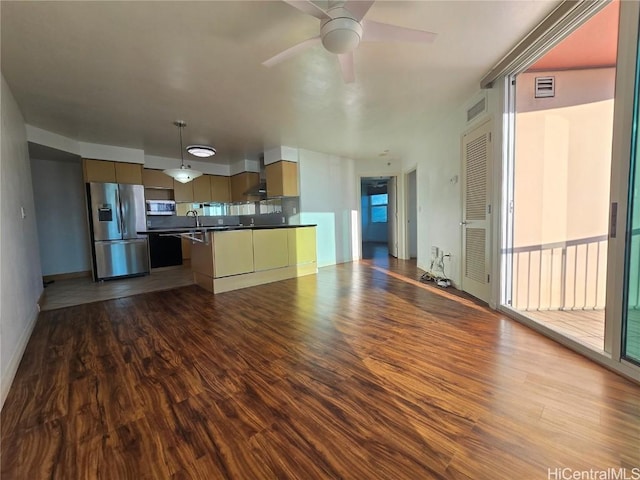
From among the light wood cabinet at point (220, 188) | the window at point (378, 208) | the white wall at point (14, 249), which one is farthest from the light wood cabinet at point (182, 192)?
the window at point (378, 208)

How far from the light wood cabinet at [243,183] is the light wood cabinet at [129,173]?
7.08 feet

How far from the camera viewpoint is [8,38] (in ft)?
6.94

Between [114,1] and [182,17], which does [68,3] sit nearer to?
[114,1]

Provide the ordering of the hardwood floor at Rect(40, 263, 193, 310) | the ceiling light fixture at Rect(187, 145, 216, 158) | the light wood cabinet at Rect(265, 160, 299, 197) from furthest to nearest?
the light wood cabinet at Rect(265, 160, 299, 197) → the ceiling light fixture at Rect(187, 145, 216, 158) → the hardwood floor at Rect(40, 263, 193, 310)

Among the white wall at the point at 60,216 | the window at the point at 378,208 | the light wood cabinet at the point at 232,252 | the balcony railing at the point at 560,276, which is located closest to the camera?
the balcony railing at the point at 560,276

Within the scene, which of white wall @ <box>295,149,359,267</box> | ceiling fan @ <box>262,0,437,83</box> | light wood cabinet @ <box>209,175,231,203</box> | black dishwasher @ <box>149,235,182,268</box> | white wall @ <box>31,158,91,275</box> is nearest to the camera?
ceiling fan @ <box>262,0,437,83</box>

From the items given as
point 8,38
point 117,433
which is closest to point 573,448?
point 117,433

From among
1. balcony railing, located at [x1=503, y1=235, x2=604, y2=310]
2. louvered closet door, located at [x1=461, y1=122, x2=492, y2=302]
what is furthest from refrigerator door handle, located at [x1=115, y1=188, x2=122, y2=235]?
balcony railing, located at [x1=503, y1=235, x2=604, y2=310]

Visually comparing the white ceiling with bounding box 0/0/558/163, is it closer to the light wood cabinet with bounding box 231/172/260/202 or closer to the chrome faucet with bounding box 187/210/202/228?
the light wood cabinet with bounding box 231/172/260/202

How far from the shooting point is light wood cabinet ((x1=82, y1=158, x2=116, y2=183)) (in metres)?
4.84

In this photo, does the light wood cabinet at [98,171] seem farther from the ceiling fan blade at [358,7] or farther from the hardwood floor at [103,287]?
the ceiling fan blade at [358,7]

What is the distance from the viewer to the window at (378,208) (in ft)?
36.3

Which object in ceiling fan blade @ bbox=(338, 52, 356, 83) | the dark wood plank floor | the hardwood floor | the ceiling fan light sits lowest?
the dark wood plank floor

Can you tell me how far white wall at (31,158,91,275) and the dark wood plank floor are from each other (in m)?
3.25
